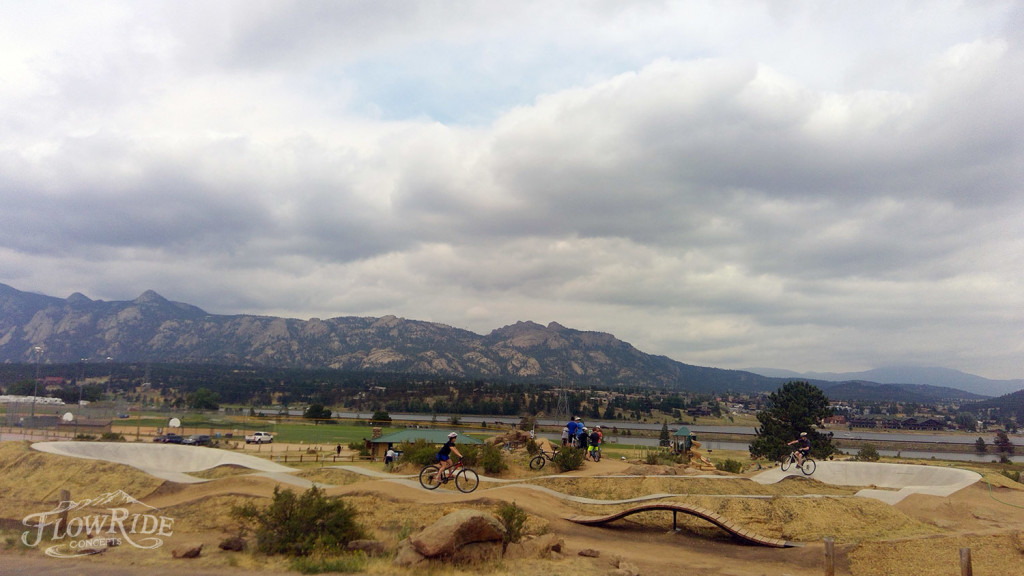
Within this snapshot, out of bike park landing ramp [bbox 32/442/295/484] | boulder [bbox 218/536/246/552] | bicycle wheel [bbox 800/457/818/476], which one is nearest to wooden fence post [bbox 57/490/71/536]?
boulder [bbox 218/536/246/552]

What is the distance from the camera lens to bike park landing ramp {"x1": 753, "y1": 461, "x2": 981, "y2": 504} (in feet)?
87.8

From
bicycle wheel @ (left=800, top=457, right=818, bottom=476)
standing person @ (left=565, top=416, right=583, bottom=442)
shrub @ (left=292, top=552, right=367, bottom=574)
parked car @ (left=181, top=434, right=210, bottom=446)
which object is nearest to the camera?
shrub @ (left=292, top=552, right=367, bottom=574)

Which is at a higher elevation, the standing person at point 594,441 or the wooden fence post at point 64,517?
the standing person at point 594,441

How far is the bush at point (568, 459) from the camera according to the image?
29266 millimetres

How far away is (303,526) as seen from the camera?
1781 cm

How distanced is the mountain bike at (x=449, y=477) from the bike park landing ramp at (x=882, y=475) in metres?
13.8

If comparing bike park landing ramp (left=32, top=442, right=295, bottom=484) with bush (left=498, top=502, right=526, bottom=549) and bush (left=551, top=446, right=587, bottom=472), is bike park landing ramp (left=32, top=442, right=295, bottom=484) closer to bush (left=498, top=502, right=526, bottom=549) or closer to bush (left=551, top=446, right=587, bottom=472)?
bush (left=551, top=446, right=587, bottom=472)

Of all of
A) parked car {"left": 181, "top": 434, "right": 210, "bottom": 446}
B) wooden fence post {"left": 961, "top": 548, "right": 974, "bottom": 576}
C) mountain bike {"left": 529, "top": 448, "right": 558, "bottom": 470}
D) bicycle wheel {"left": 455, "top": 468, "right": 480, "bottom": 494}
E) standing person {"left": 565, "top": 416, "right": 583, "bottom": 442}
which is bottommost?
parked car {"left": 181, "top": 434, "right": 210, "bottom": 446}

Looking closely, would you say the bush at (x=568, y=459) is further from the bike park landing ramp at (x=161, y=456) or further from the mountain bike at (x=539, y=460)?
the bike park landing ramp at (x=161, y=456)

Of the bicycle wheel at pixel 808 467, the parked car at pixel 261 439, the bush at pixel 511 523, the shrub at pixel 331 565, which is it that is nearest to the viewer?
the shrub at pixel 331 565

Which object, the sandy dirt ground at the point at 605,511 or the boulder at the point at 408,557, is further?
the sandy dirt ground at the point at 605,511

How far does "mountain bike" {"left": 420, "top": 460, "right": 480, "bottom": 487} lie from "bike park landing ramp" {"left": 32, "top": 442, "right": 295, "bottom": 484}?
10.3 m

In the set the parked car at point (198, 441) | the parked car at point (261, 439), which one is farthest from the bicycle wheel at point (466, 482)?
the parked car at point (261, 439)

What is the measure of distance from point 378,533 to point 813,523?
15.6 meters
